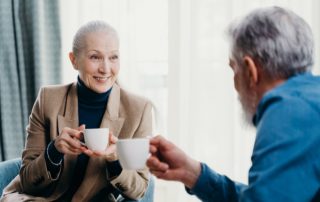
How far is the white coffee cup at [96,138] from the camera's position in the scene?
1.53m

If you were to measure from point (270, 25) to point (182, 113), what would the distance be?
1802mm

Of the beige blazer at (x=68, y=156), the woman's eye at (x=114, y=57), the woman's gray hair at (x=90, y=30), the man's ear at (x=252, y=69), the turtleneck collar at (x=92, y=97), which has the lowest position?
the beige blazer at (x=68, y=156)

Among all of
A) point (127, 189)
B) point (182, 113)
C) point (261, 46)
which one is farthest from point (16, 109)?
point (261, 46)

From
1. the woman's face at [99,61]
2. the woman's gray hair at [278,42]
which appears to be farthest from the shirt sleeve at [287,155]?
the woman's face at [99,61]

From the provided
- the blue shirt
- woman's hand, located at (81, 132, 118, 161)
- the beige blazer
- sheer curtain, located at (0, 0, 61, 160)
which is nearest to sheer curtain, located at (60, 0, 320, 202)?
sheer curtain, located at (0, 0, 61, 160)

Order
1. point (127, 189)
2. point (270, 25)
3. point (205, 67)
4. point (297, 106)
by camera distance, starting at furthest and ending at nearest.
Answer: point (205, 67)
point (127, 189)
point (270, 25)
point (297, 106)

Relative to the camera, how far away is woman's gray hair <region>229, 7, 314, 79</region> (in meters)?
1.10

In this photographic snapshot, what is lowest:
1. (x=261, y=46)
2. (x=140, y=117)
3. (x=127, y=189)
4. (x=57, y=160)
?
(x=127, y=189)

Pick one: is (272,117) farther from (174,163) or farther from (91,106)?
(91,106)

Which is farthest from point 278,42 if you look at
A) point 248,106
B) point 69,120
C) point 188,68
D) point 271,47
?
point 188,68

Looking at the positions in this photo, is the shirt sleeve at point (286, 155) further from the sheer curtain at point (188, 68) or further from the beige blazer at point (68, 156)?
the sheer curtain at point (188, 68)

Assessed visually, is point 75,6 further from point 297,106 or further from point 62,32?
point 297,106

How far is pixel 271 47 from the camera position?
3.63ft

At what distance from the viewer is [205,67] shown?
2.84 m
